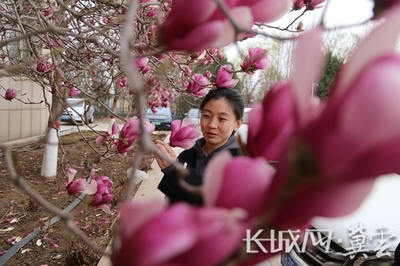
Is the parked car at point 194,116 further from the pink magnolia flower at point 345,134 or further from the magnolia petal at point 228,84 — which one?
the pink magnolia flower at point 345,134

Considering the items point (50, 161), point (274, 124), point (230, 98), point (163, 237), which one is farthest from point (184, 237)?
point (50, 161)

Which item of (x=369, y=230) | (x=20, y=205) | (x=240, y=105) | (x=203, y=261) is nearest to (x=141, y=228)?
(x=203, y=261)

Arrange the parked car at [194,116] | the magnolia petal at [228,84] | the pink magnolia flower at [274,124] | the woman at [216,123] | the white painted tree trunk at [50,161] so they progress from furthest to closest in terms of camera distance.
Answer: the white painted tree trunk at [50,161] → the parked car at [194,116] → the woman at [216,123] → the magnolia petal at [228,84] → the pink magnolia flower at [274,124]

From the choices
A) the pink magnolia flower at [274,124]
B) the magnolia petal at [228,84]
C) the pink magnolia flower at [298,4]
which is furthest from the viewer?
the magnolia petal at [228,84]

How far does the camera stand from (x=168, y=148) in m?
1.23

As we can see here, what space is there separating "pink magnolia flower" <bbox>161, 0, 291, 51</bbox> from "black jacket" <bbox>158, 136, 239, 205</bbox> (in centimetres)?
15

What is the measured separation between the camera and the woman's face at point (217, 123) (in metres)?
1.62

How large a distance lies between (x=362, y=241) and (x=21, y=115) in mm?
7144

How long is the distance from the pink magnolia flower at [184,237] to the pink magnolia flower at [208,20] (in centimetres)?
20

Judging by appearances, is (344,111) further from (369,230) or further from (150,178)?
(150,178)

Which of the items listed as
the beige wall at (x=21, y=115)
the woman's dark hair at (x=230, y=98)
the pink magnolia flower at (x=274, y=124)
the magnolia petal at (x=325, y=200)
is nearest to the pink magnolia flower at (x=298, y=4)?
the woman's dark hair at (x=230, y=98)

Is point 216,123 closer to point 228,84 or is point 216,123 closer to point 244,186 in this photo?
point 228,84

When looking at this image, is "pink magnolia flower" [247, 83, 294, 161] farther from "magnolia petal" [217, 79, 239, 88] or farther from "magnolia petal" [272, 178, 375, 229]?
"magnolia petal" [217, 79, 239, 88]

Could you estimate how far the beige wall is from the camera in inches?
263
